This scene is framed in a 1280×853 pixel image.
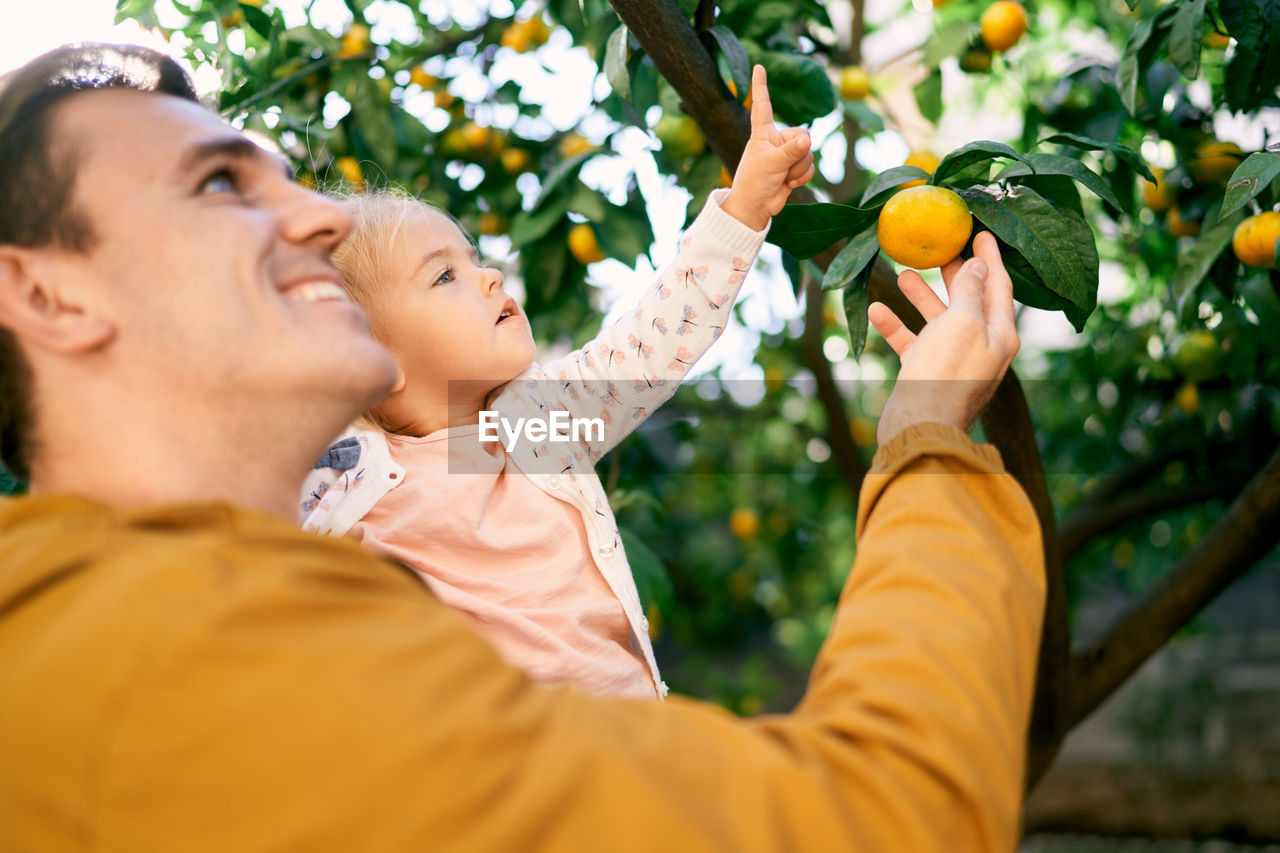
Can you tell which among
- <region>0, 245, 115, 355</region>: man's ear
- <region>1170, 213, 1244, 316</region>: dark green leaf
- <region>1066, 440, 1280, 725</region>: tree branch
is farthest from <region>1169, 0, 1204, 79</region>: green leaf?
<region>0, 245, 115, 355</region>: man's ear

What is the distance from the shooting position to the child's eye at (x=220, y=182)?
76 centimetres

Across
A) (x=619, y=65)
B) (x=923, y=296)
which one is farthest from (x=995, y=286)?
(x=619, y=65)

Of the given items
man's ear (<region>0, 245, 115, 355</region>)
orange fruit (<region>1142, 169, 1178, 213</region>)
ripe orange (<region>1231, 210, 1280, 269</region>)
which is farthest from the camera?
orange fruit (<region>1142, 169, 1178, 213</region>)

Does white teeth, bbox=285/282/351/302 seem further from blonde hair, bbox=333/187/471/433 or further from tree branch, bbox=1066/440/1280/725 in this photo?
tree branch, bbox=1066/440/1280/725

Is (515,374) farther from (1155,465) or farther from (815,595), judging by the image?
(815,595)

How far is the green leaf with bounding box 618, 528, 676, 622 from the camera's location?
1646 millimetres

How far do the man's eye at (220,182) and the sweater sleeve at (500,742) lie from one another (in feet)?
1.04

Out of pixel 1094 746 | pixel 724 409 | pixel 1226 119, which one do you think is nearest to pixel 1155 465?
pixel 1226 119

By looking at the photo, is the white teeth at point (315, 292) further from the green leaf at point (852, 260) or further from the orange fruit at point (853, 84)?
the orange fruit at point (853, 84)

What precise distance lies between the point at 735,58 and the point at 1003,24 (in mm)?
899

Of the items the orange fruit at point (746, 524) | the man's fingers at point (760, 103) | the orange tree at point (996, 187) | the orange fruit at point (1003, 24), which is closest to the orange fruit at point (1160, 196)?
the orange tree at point (996, 187)

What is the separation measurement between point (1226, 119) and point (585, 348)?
1.58 metres

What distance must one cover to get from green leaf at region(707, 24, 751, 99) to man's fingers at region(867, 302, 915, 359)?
39 centimetres

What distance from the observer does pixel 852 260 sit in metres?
0.99
